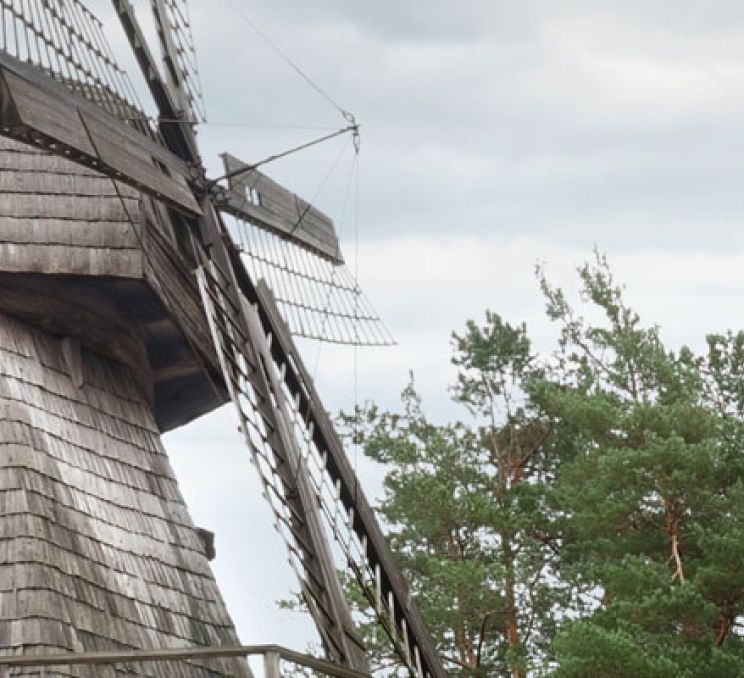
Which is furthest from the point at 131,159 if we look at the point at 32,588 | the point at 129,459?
the point at 32,588

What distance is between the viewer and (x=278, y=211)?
1280 centimetres

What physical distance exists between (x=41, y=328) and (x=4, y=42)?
1.99m

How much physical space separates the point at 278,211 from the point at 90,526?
14.3ft

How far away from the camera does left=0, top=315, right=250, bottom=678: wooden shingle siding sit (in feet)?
27.6

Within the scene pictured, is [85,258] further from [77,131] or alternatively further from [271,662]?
[271,662]

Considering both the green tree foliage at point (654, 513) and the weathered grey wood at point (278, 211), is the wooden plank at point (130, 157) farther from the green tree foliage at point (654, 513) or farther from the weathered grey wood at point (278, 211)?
the green tree foliage at point (654, 513)

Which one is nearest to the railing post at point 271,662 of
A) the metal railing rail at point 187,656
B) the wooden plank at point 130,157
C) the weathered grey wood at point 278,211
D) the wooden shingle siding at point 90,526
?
the metal railing rail at point 187,656

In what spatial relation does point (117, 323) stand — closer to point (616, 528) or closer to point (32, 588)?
point (32, 588)

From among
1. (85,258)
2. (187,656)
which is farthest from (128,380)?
(187,656)

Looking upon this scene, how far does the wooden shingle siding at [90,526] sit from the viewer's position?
Result: 27.6 ft

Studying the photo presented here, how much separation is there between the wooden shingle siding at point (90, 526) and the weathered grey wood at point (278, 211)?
2.04m

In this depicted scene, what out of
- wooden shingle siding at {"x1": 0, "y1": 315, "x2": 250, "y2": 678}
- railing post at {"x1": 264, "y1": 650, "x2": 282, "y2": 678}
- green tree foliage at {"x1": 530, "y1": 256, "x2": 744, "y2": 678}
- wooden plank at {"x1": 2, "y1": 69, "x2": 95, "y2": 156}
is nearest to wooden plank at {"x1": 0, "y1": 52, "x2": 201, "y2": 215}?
wooden plank at {"x1": 2, "y1": 69, "x2": 95, "y2": 156}

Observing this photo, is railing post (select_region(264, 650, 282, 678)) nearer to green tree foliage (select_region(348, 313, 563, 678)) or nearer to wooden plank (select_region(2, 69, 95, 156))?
wooden plank (select_region(2, 69, 95, 156))

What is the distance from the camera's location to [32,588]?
8320 mm
